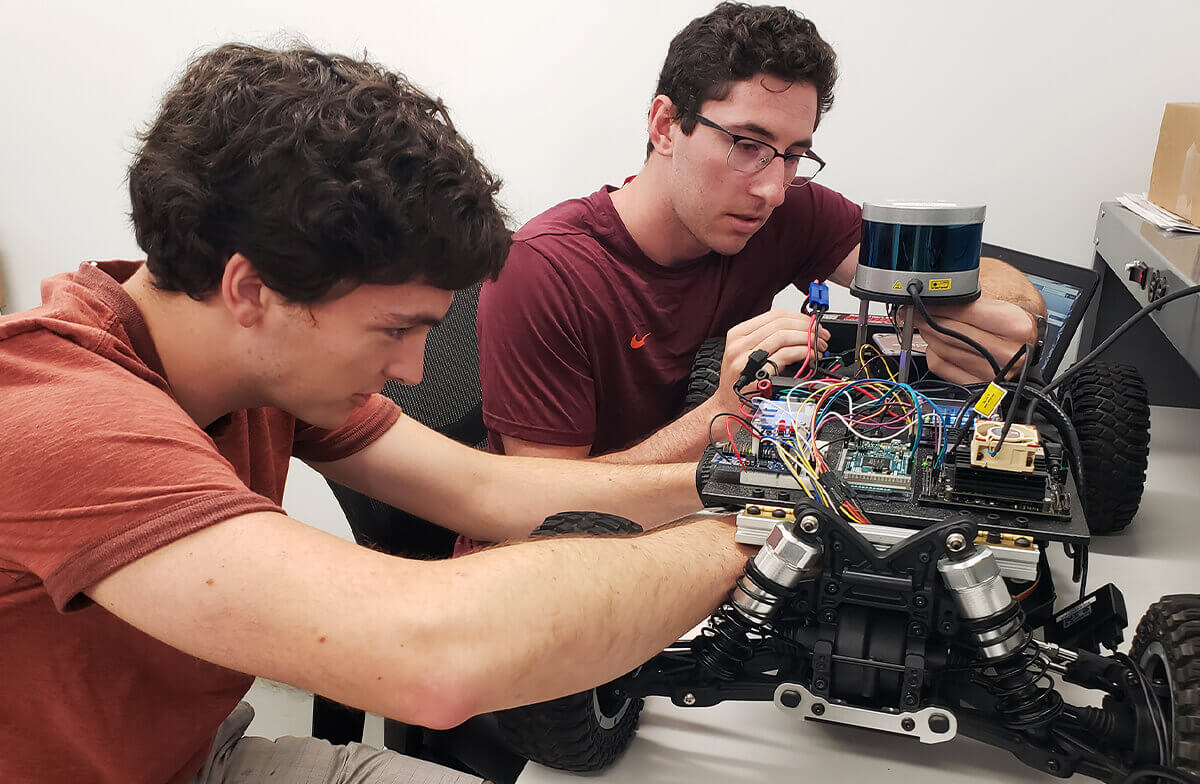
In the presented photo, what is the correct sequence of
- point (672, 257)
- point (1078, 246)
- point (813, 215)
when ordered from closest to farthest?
point (672, 257)
point (813, 215)
point (1078, 246)

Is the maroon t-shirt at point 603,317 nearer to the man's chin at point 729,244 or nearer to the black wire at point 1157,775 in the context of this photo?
the man's chin at point 729,244

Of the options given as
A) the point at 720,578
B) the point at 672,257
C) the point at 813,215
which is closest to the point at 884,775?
the point at 720,578

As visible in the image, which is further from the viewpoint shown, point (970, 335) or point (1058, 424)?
point (970, 335)

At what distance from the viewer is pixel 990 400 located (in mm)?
889

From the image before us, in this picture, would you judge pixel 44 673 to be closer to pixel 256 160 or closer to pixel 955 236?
pixel 256 160

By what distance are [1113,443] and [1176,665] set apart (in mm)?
582

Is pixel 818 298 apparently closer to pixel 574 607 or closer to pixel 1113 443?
pixel 1113 443

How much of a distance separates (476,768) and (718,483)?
56cm

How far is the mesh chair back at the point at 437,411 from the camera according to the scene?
1.35 meters

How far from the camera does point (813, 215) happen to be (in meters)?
1.69

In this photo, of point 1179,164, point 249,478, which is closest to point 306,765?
point 249,478

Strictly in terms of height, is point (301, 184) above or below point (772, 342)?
above

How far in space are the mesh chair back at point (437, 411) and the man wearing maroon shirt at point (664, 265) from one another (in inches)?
1.9

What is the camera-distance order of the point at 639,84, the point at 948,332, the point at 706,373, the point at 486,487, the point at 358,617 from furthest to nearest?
the point at 639,84
the point at 706,373
the point at 486,487
the point at 948,332
the point at 358,617
